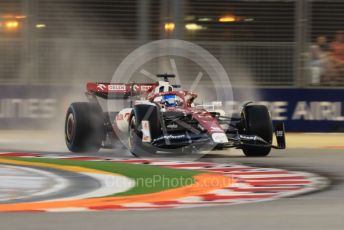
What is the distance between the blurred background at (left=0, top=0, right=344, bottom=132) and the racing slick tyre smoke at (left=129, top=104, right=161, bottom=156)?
632 centimetres

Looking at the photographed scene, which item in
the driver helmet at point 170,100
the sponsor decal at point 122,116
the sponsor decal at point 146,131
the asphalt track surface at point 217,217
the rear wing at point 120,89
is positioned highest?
the rear wing at point 120,89

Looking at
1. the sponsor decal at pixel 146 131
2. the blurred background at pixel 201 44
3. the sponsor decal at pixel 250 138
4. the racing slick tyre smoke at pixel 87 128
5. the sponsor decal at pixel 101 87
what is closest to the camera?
the sponsor decal at pixel 146 131

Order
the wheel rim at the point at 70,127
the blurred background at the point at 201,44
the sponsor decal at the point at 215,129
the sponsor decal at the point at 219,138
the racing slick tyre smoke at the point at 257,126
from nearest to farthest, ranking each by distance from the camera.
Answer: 1. the sponsor decal at the point at 219,138
2. the sponsor decal at the point at 215,129
3. the racing slick tyre smoke at the point at 257,126
4. the wheel rim at the point at 70,127
5. the blurred background at the point at 201,44

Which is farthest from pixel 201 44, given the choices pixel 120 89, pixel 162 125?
pixel 162 125

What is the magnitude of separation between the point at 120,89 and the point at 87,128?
3.45ft

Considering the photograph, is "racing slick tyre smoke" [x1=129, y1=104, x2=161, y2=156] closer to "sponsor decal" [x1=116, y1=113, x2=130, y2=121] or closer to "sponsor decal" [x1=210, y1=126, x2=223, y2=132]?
"sponsor decal" [x1=116, y1=113, x2=130, y2=121]

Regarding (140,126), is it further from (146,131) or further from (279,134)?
(279,134)

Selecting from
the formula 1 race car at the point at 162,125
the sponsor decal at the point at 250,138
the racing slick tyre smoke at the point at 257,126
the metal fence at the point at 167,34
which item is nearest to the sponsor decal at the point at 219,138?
the formula 1 race car at the point at 162,125

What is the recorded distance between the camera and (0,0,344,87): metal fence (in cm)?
1933

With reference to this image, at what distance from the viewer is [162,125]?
1269 centimetres

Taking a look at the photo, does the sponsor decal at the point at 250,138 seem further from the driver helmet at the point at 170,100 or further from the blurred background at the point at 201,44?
the blurred background at the point at 201,44

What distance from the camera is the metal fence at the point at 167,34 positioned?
1933 cm

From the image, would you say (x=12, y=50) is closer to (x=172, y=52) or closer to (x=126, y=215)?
(x=172, y=52)

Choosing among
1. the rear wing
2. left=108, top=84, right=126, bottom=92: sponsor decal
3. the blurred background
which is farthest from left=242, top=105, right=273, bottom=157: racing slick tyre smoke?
the blurred background
